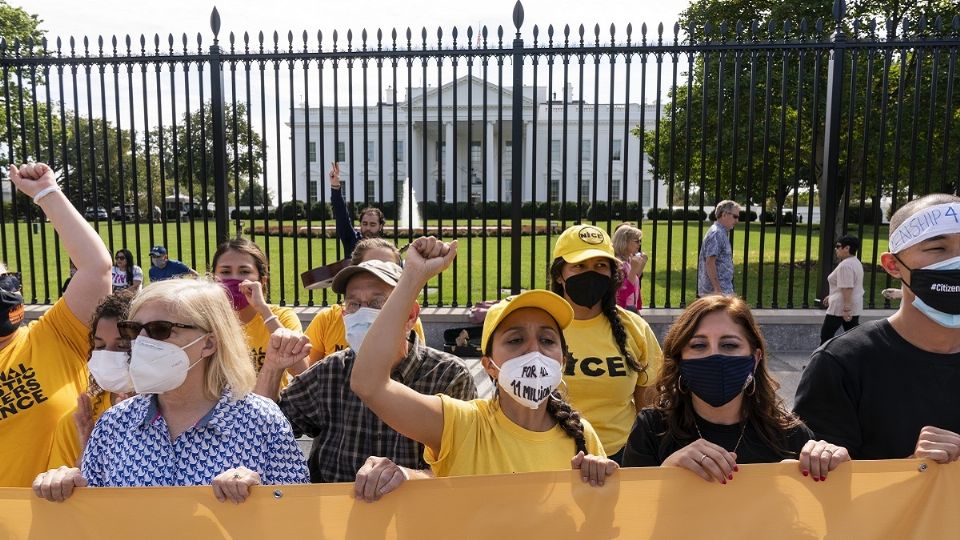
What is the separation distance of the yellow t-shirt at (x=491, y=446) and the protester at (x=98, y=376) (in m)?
1.17

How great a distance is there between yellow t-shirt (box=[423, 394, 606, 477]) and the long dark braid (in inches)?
34.6

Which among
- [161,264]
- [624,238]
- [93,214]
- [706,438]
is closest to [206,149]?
[93,214]

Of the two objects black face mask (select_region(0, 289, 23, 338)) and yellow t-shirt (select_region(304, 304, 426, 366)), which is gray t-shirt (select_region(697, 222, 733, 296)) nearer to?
yellow t-shirt (select_region(304, 304, 426, 366))

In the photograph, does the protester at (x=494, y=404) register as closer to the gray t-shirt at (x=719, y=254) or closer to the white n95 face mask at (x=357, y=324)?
the white n95 face mask at (x=357, y=324)

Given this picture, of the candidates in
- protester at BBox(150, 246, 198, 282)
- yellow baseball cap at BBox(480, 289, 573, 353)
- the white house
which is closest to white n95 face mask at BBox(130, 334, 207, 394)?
yellow baseball cap at BBox(480, 289, 573, 353)

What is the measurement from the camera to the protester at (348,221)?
6.16 m

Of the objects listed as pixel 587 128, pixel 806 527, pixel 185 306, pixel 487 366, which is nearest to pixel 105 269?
pixel 185 306

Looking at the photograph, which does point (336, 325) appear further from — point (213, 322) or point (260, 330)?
point (213, 322)

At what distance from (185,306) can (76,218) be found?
90cm

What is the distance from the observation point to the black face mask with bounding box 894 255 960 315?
2.31 m

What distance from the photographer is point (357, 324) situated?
2.82 m

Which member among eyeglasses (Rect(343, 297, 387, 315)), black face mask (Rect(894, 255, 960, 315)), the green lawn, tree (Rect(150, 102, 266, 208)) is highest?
tree (Rect(150, 102, 266, 208))

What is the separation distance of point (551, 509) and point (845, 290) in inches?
243

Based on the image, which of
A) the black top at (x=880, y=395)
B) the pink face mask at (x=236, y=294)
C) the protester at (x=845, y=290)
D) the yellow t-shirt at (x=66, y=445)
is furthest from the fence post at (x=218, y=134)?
the black top at (x=880, y=395)
